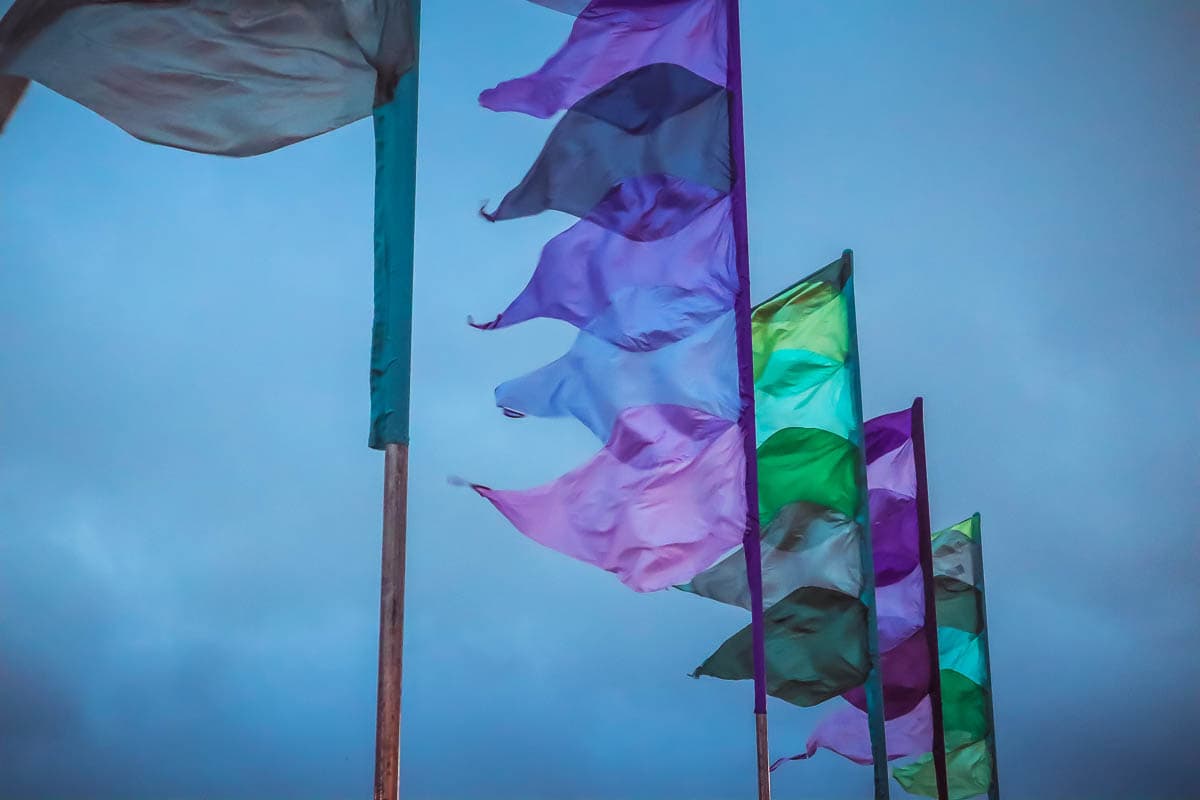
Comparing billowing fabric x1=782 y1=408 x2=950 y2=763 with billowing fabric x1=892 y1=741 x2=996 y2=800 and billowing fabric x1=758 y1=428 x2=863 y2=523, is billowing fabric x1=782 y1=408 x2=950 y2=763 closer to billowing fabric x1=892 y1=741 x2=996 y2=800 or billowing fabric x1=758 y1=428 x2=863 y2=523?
billowing fabric x1=758 y1=428 x2=863 y2=523

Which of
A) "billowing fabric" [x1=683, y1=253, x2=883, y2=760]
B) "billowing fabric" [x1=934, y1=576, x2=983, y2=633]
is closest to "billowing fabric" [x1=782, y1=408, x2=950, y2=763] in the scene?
"billowing fabric" [x1=683, y1=253, x2=883, y2=760]

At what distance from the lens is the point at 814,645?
19141 millimetres

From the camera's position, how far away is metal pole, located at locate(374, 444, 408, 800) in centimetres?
814

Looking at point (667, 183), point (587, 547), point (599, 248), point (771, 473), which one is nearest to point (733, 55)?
point (667, 183)

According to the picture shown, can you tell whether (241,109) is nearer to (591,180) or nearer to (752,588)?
(591,180)

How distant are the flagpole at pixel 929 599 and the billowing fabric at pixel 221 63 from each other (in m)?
14.8

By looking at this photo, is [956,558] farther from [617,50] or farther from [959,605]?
[617,50]

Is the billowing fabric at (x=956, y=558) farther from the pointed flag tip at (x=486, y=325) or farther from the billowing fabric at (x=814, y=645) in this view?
the pointed flag tip at (x=486, y=325)

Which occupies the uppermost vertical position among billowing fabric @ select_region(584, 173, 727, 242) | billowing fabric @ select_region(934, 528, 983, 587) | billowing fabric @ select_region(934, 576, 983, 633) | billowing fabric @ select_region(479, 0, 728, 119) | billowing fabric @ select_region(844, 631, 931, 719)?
billowing fabric @ select_region(479, 0, 728, 119)

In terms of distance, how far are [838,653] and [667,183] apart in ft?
28.5

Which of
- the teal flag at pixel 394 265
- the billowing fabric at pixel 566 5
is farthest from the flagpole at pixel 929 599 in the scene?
the teal flag at pixel 394 265

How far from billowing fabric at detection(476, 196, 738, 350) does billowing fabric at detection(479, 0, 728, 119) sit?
1435mm

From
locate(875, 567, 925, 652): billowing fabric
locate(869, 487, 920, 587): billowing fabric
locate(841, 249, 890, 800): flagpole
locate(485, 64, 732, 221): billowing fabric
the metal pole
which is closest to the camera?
the metal pole

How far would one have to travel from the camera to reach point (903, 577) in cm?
2302
